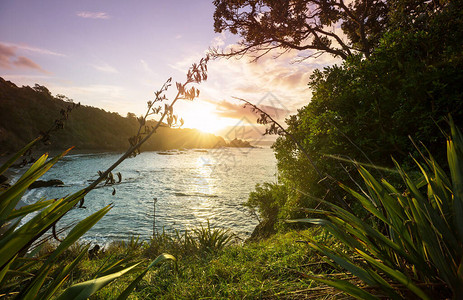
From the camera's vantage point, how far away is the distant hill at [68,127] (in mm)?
11997

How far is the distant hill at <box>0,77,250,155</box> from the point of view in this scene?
12.0 m

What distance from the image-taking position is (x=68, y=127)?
172 ft

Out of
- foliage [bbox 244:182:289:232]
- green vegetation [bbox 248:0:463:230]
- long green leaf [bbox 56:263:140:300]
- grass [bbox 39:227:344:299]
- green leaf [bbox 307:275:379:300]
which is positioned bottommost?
foliage [bbox 244:182:289:232]

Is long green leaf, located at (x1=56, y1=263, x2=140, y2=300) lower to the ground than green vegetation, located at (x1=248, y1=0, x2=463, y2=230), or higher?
lower

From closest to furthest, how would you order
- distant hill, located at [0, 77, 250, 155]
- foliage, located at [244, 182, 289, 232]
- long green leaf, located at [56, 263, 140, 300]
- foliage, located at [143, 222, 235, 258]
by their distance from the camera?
long green leaf, located at [56, 263, 140, 300]
foliage, located at [143, 222, 235, 258]
foliage, located at [244, 182, 289, 232]
distant hill, located at [0, 77, 250, 155]

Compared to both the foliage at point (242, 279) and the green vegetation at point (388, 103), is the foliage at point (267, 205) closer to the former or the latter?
the green vegetation at point (388, 103)

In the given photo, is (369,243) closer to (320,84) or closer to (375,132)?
(375,132)

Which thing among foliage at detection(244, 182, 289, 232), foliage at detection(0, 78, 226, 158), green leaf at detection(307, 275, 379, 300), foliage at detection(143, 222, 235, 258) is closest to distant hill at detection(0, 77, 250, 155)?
foliage at detection(0, 78, 226, 158)

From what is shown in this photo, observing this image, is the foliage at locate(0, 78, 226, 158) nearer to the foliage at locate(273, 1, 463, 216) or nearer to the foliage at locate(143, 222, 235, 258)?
the foliage at locate(143, 222, 235, 258)

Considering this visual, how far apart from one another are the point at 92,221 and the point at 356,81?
5.01 m

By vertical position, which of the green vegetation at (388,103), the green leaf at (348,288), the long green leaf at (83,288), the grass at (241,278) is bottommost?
→ the grass at (241,278)

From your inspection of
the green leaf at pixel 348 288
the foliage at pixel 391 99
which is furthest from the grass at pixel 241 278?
the foliage at pixel 391 99

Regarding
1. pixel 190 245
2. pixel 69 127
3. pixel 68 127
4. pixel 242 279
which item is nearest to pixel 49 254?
pixel 242 279

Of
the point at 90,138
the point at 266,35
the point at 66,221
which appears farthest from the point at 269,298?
the point at 90,138
